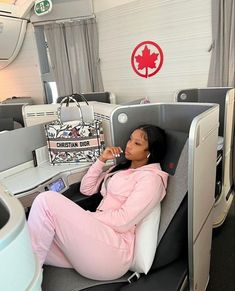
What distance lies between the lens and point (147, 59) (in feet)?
11.4

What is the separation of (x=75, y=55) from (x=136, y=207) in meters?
3.35

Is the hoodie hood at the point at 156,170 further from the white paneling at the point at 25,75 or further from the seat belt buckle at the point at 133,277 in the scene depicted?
the white paneling at the point at 25,75

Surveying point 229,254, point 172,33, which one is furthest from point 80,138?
point 172,33

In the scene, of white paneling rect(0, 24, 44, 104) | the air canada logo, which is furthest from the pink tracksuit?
white paneling rect(0, 24, 44, 104)

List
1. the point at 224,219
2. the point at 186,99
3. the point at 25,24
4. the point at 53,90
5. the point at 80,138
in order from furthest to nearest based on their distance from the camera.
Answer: the point at 53,90 → the point at 25,24 → the point at 186,99 → the point at 224,219 → the point at 80,138

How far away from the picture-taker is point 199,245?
129 centimetres

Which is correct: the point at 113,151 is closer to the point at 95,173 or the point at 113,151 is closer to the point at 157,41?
the point at 95,173

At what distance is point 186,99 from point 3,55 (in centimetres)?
312

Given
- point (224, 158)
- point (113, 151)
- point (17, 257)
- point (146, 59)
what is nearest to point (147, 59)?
point (146, 59)

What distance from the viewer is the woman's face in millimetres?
1420

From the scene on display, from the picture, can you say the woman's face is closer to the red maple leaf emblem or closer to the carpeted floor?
the carpeted floor

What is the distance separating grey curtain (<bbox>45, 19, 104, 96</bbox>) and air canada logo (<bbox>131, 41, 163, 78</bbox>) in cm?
64

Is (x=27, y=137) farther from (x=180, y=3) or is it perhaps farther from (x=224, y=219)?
(x=180, y=3)

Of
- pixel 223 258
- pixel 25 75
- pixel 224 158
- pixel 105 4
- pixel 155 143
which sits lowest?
pixel 223 258
